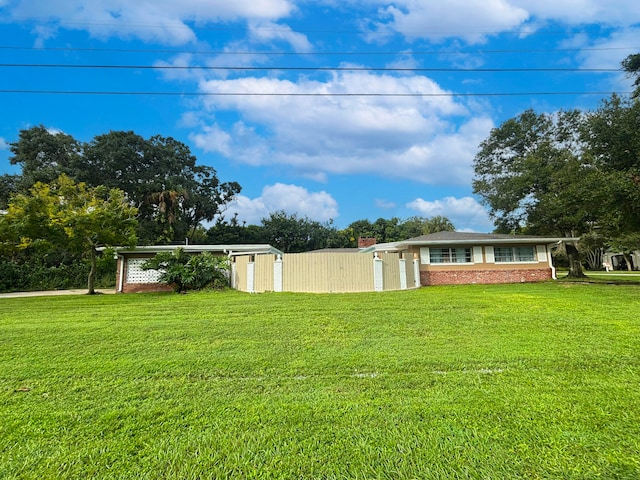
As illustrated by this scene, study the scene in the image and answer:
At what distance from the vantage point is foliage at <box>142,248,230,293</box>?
13352mm

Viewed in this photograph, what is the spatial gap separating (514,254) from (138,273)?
19.5m

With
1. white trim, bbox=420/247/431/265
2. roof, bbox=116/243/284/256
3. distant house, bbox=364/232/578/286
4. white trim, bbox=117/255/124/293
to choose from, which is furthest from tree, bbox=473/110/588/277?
white trim, bbox=117/255/124/293

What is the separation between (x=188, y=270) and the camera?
1344cm

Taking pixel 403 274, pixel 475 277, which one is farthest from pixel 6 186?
pixel 475 277

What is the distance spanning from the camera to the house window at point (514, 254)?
17.6 metres

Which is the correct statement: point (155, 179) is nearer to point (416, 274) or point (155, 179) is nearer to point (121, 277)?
point (121, 277)

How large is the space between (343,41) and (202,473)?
1121 centimetres

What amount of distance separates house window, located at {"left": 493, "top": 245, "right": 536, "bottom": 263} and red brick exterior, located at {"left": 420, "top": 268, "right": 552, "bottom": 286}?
596mm

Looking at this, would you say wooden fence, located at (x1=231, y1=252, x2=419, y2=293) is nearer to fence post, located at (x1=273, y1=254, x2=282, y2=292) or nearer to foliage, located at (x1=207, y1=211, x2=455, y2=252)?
fence post, located at (x1=273, y1=254, x2=282, y2=292)

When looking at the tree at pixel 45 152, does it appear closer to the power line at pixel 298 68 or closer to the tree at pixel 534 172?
the power line at pixel 298 68

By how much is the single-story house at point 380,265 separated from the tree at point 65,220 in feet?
6.62

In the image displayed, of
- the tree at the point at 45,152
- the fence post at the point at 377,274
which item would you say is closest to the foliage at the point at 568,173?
the fence post at the point at 377,274

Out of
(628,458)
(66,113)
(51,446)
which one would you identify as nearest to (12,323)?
(51,446)

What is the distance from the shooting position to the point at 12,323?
6.45 metres
